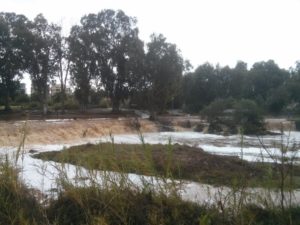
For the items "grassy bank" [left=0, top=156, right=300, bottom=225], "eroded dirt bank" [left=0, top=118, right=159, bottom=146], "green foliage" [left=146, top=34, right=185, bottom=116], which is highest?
"green foliage" [left=146, top=34, right=185, bottom=116]

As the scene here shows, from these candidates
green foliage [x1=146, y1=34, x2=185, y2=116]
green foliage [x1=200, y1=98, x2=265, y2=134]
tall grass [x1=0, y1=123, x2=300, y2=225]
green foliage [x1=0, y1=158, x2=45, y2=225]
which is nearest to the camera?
tall grass [x1=0, y1=123, x2=300, y2=225]

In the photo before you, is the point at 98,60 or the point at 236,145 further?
the point at 98,60

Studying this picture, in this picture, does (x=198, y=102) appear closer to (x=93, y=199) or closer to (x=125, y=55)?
(x=125, y=55)

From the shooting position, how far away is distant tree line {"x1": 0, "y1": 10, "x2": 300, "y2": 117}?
44438 millimetres

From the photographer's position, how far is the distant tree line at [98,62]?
146 ft

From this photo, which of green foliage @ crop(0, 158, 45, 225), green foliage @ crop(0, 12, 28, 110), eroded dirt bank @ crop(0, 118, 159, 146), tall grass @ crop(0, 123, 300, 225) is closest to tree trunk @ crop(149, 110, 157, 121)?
eroded dirt bank @ crop(0, 118, 159, 146)

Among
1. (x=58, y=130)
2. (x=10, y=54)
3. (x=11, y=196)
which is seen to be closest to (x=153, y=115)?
(x=10, y=54)

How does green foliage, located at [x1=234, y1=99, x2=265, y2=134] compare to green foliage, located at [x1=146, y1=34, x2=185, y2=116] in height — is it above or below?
below

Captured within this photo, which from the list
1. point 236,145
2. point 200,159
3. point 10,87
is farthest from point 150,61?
point 200,159

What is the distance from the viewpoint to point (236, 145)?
82.9 ft

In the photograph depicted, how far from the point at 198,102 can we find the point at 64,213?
5194cm

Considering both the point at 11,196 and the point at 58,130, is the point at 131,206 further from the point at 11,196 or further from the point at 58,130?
the point at 58,130

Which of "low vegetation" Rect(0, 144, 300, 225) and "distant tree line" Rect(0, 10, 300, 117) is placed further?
"distant tree line" Rect(0, 10, 300, 117)

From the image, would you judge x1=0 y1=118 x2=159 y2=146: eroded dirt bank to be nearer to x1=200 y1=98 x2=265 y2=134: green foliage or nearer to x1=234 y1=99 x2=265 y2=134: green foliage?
x1=200 y1=98 x2=265 y2=134: green foliage
